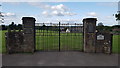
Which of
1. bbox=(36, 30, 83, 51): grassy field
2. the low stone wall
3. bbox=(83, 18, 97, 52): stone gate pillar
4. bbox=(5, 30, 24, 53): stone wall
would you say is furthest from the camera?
bbox=(36, 30, 83, 51): grassy field

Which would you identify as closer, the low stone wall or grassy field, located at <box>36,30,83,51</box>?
the low stone wall

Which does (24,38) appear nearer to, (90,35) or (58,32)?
(58,32)

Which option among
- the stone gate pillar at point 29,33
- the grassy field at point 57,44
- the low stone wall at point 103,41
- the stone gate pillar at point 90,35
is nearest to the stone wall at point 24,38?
the stone gate pillar at point 29,33

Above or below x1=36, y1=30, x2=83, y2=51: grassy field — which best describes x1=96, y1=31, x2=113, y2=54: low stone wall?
above

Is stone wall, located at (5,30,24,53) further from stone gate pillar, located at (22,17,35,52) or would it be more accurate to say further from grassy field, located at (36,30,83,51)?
grassy field, located at (36,30,83,51)

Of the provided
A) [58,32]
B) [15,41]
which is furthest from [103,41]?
[15,41]

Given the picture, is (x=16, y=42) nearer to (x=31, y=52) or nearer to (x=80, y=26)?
(x=31, y=52)

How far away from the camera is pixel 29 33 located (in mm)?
6703

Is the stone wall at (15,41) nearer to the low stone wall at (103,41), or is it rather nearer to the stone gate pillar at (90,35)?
the stone gate pillar at (90,35)

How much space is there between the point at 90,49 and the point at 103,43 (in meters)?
0.83

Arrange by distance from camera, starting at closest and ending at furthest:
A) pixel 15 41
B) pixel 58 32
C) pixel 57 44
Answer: pixel 15 41, pixel 58 32, pixel 57 44

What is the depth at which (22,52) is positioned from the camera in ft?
22.1

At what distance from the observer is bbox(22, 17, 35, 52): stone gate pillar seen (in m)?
6.65

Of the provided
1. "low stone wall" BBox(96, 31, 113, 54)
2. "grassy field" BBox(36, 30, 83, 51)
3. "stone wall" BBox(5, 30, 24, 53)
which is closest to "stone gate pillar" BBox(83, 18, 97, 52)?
"low stone wall" BBox(96, 31, 113, 54)
